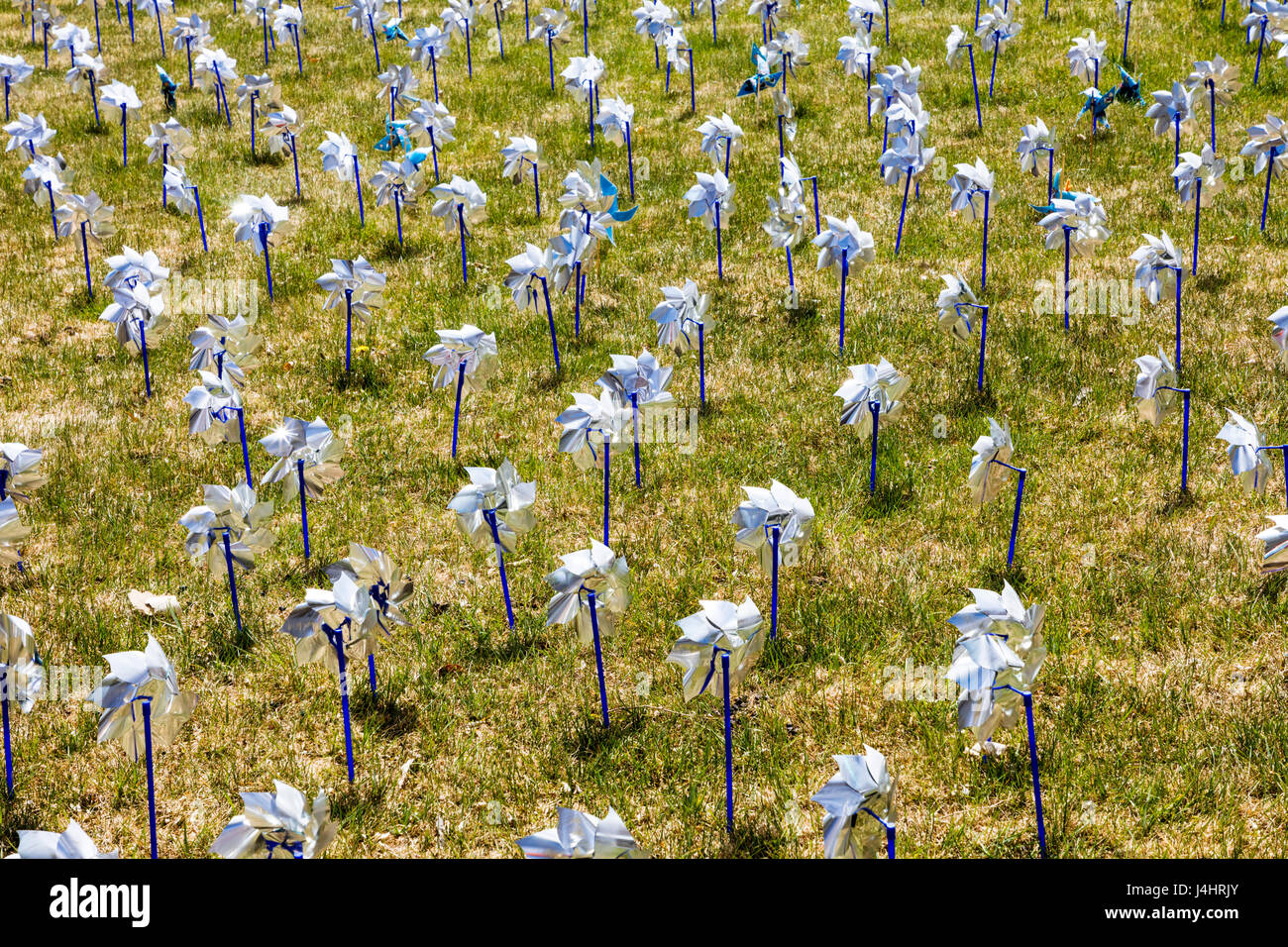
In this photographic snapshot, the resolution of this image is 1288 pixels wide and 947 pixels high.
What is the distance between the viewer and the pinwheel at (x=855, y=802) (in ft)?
8.73

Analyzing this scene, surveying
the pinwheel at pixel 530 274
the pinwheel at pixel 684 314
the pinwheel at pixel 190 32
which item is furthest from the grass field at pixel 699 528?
the pinwheel at pixel 190 32

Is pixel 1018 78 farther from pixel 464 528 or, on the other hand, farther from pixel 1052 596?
pixel 464 528

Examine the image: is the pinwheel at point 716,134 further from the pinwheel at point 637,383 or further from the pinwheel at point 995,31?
the pinwheel at point 637,383

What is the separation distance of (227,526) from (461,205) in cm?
356

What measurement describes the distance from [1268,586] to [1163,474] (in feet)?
2.69

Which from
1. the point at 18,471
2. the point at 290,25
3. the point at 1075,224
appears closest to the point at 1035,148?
the point at 1075,224

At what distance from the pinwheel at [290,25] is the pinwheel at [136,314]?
5842 millimetres

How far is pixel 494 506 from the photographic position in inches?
154

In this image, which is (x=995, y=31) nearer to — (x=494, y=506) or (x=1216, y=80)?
(x=1216, y=80)

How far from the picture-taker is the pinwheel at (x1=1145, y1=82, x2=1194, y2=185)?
753 cm

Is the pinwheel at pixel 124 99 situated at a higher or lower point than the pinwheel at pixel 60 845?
higher

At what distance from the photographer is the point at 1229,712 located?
3.61m
